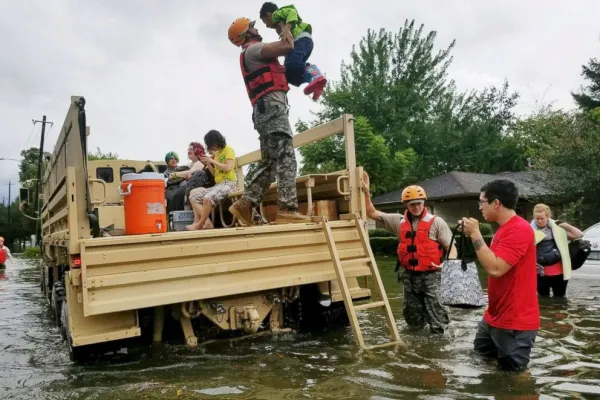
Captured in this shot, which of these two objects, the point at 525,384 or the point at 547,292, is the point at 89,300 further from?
the point at 547,292

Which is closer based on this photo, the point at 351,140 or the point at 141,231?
the point at 141,231

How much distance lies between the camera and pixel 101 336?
13.7 ft

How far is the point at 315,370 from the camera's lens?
4387mm

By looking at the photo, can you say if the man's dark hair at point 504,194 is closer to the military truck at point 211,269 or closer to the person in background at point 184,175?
the military truck at point 211,269

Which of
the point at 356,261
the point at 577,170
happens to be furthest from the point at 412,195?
the point at 577,170

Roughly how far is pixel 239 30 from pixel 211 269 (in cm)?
234

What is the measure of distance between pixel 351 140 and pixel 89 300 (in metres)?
2.66

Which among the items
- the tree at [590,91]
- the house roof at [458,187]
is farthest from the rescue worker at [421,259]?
the tree at [590,91]

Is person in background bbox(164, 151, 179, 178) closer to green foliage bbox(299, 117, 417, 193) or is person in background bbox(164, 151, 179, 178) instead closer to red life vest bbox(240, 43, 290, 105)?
red life vest bbox(240, 43, 290, 105)

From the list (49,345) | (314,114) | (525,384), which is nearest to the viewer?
(525,384)

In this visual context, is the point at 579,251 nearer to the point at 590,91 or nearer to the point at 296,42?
the point at 296,42

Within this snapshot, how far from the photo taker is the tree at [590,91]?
3869cm

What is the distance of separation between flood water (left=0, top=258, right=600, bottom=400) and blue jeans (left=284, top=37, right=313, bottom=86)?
244 centimetres

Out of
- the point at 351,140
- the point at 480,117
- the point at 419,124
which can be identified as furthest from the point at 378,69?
the point at 351,140
